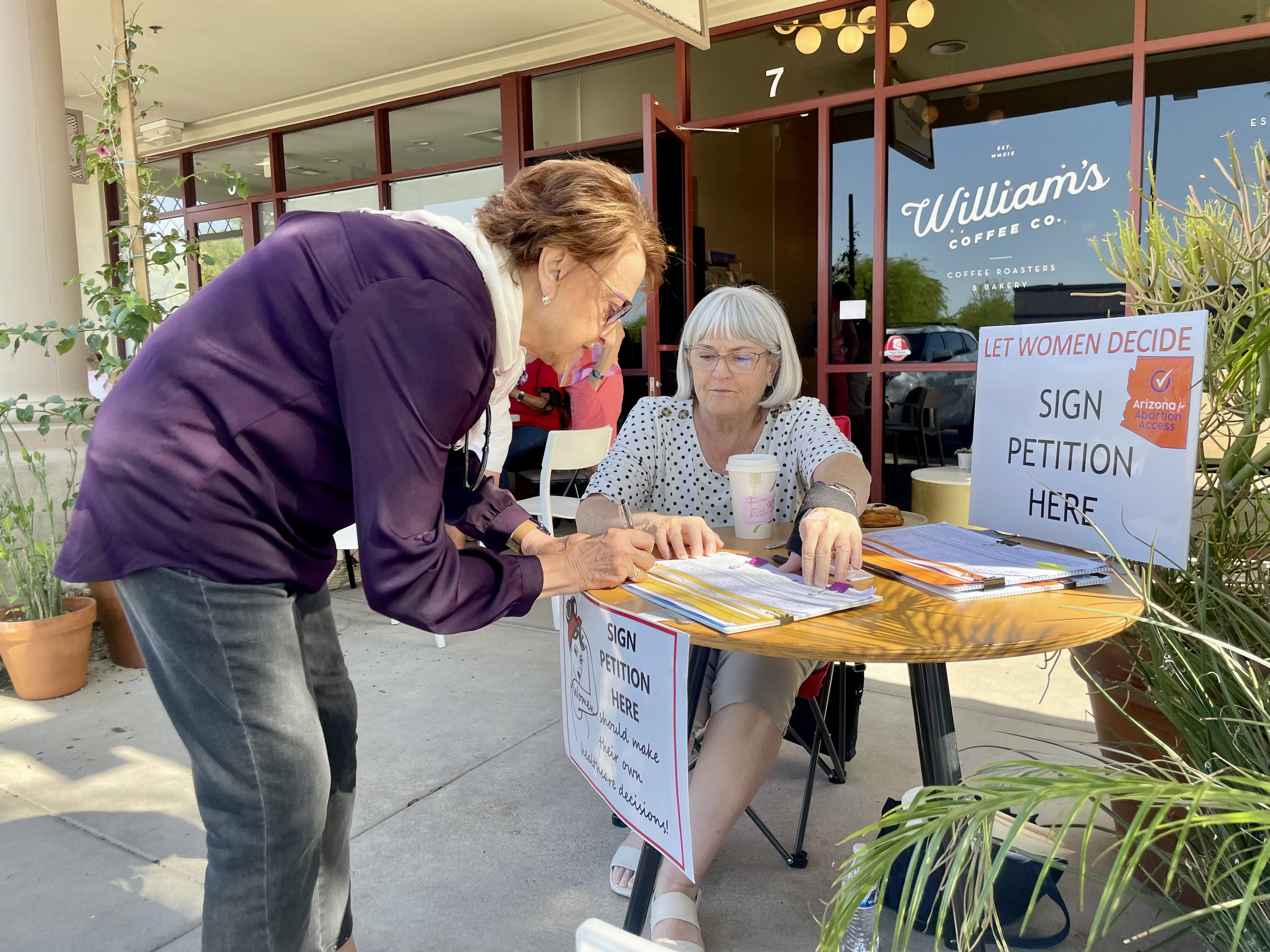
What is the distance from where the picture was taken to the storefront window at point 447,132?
263 inches

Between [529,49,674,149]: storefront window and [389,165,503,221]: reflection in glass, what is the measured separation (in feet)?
1.77

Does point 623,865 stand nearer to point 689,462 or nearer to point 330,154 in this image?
point 689,462

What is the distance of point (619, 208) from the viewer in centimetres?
126

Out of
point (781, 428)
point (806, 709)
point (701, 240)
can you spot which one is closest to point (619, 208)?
point (781, 428)

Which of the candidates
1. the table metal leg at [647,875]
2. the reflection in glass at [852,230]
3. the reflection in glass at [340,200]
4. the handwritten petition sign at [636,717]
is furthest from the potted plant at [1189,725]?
the reflection in glass at [340,200]

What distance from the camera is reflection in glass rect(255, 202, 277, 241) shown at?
809cm

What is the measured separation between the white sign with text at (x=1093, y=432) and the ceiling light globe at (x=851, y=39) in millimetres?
3990

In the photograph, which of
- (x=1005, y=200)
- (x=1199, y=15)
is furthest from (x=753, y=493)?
(x=1199, y=15)

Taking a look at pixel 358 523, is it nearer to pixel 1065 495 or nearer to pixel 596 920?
pixel 596 920

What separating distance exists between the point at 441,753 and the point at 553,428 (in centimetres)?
275

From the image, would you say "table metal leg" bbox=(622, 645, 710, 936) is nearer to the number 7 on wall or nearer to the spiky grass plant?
the spiky grass plant

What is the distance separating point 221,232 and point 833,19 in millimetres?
6382

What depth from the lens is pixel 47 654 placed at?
10.4 feet

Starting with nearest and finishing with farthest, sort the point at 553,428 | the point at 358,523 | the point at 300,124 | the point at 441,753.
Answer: the point at 358,523
the point at 441,753
the point at 553,428
the point at 300,124
